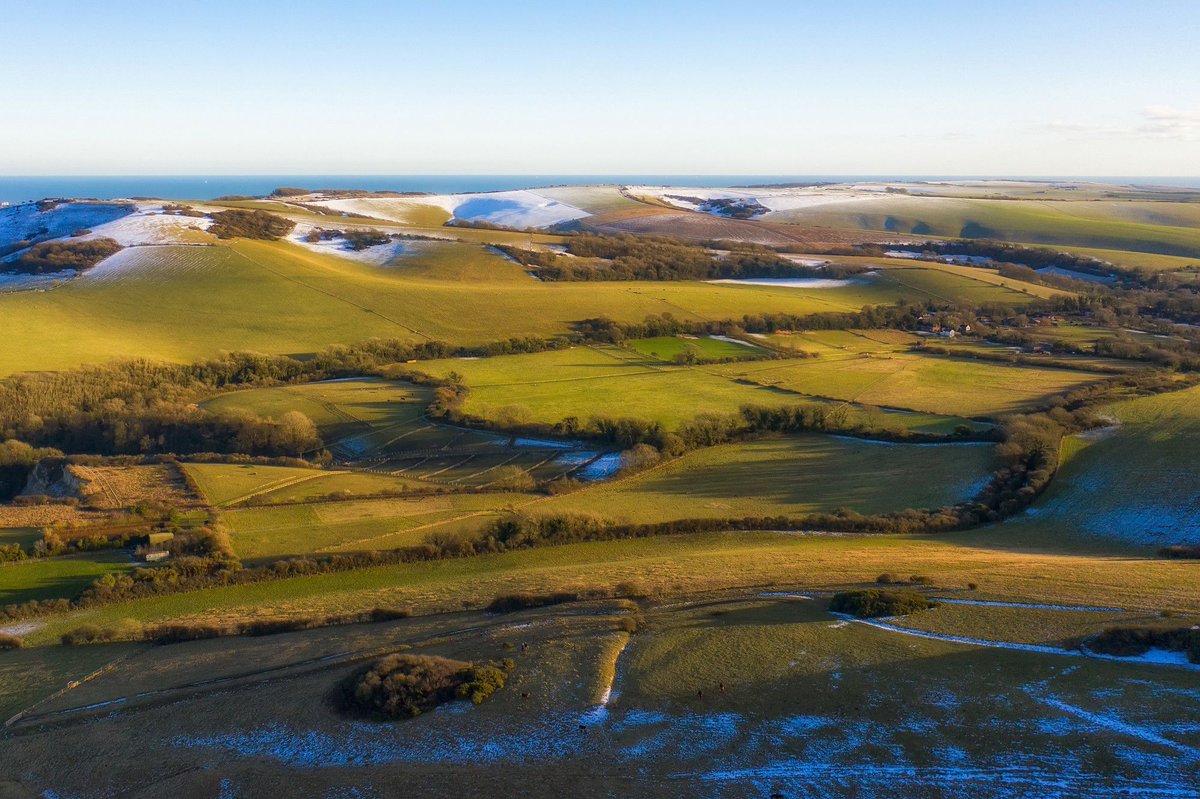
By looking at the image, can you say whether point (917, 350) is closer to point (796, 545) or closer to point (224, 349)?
point (796, 545)

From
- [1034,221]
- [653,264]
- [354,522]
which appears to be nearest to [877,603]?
[354,522]

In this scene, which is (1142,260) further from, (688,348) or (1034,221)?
(688,348)

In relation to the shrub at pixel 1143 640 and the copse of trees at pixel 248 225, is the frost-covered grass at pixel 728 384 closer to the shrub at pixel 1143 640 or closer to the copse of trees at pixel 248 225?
the shrub at pixel 1143 640

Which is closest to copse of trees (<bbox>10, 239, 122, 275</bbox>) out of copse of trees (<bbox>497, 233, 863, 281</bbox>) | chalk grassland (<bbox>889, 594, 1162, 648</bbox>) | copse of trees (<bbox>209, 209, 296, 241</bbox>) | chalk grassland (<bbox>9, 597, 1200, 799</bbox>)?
copse of trees (<bbox>209, 209, 296, 241</bbox>)

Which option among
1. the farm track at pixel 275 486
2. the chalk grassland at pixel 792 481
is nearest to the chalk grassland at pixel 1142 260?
the chalk grassland at pixel 792 481

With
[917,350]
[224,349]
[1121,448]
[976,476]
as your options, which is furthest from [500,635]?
[917,350]

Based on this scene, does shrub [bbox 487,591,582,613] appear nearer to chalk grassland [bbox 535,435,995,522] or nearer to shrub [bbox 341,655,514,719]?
shrub [bbox 341,655,514,719]

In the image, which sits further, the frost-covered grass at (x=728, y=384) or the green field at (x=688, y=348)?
the green field at (x=688, y=348)
